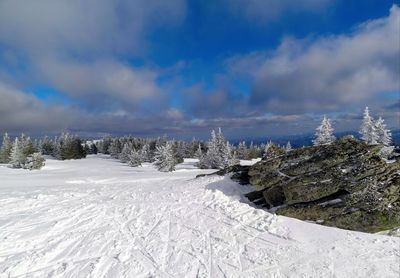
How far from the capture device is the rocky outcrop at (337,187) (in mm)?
12398

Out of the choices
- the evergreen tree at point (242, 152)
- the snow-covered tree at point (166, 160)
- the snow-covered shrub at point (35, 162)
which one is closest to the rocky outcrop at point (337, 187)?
the snow-covered tree at point (166, 160)

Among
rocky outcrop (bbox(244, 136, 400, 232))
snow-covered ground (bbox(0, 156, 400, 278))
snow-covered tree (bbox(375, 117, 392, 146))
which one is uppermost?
snow-covered tree (bbox(375, 117, 392, 146))

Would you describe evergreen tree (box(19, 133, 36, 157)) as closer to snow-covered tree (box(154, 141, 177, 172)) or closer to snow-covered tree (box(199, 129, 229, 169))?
snow-covered tree (box(154, 141, 177, 172))

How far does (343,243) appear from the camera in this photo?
10.9 meters

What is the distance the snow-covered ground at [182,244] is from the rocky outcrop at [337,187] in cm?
87

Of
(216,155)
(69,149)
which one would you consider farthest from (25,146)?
(216,155)

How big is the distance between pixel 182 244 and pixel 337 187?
784 cm

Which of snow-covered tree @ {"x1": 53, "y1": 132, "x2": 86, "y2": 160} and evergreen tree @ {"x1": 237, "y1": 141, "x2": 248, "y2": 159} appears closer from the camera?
snow-covered tree @ {"x1": 53, "y1": 132, "x2": 86, "y2": 160}

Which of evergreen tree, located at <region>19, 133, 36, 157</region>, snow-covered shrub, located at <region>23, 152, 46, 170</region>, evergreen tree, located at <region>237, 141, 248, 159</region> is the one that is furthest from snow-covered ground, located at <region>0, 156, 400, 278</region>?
evergreen tree, located at <region>237, 141, 248, 159</region>

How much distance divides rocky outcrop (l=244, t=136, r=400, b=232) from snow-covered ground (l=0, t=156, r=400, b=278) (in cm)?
87

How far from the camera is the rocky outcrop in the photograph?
12398mm

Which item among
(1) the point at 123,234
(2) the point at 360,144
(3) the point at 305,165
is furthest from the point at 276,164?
(1) the point at 123,234

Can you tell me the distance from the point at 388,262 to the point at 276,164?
8.60 metres

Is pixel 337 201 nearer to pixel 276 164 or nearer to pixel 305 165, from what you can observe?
pixel 305 165
